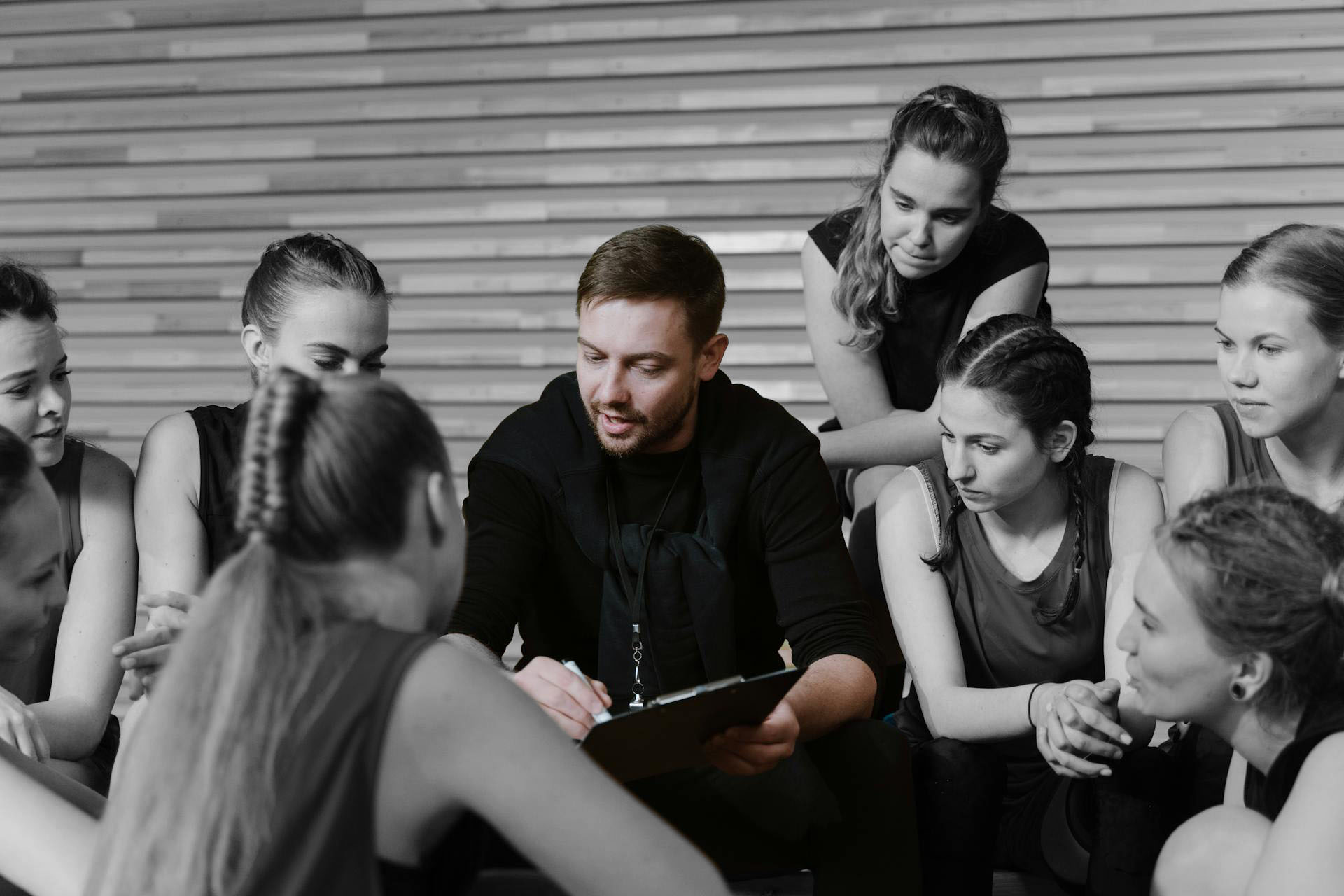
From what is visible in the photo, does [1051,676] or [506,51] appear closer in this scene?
[1051,676]

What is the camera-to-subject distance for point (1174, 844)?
172 centimetres

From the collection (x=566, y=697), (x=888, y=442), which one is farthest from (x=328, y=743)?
(x=888, y=442)

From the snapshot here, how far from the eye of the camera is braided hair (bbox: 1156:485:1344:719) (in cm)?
161

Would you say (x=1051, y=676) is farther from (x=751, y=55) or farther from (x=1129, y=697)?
(x=751, y=55)

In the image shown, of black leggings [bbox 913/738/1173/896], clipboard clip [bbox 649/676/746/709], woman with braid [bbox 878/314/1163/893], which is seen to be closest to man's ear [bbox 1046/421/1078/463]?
woman with braid [bbox 878/314/1163/893]

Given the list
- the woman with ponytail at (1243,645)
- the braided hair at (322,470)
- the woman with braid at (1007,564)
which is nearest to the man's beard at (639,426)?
the woman with braid at (1007,564)

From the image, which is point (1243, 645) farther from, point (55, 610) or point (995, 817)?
point (55, 610)

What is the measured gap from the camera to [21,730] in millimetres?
1822

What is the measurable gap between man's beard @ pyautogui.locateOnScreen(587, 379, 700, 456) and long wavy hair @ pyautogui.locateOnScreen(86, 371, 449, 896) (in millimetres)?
891

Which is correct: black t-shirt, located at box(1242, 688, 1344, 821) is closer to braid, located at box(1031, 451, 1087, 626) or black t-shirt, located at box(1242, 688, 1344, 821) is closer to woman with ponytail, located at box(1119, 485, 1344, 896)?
woman with ponytail, located at box(1119, 485, 1344, 896)

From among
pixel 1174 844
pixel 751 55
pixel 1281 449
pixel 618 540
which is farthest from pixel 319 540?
pixel 751 55

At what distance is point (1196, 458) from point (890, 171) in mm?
820

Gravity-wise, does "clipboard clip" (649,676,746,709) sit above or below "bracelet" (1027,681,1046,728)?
above

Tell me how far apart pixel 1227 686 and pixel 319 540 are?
1.12m
